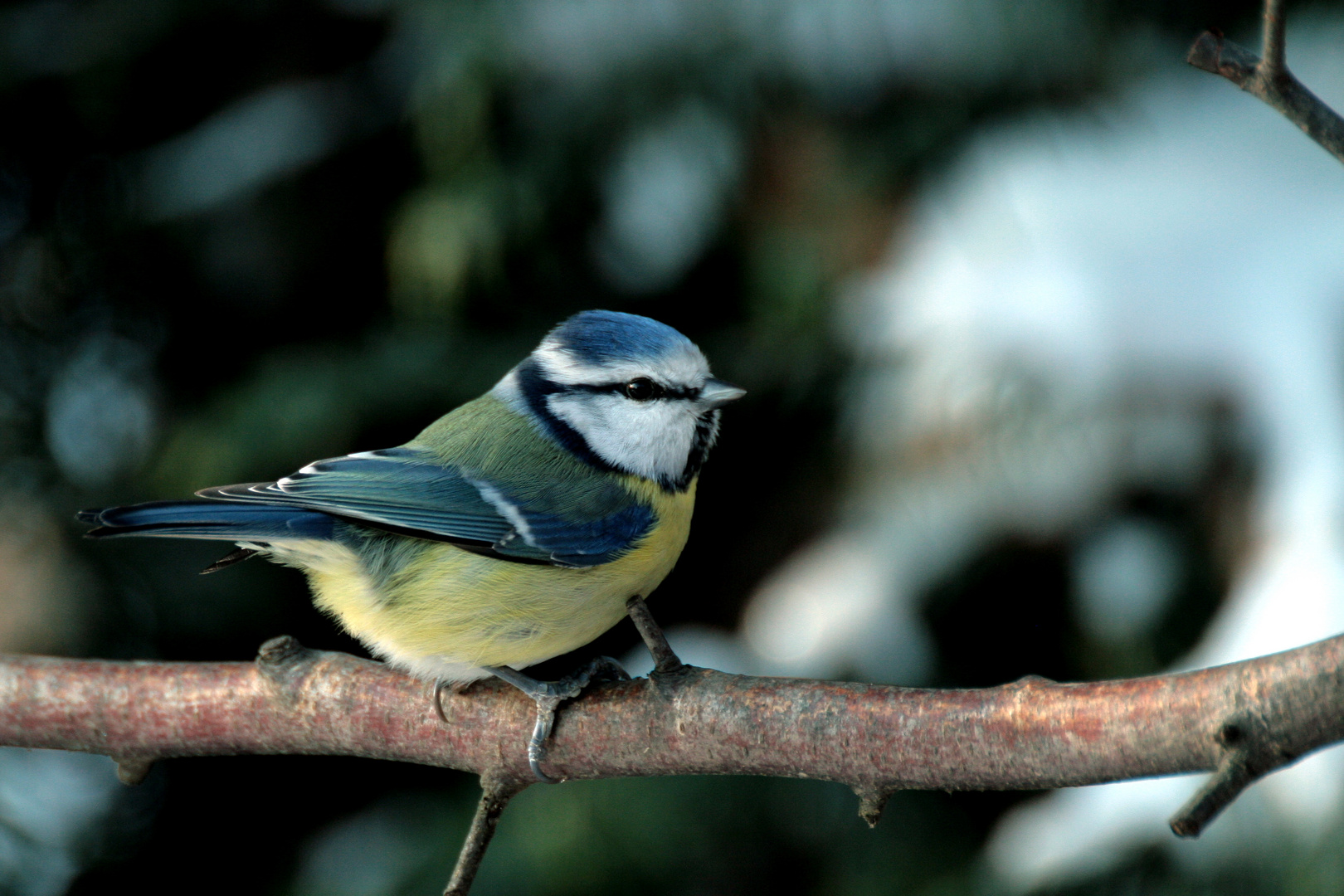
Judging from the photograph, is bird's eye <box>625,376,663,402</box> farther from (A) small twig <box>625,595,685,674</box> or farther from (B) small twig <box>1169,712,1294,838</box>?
(B) small twig <box>1169,712,1294,838</box>

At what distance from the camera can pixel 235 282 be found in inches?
65.0

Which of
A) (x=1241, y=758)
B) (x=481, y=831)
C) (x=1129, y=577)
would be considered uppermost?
(x=1241, y=758)

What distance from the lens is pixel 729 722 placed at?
2.40 feet

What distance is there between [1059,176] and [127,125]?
1.40 metres

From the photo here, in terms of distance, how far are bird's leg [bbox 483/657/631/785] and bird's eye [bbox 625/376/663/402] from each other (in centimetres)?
23

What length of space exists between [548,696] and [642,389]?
0.27 meters

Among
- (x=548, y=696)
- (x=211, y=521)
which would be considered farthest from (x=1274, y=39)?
(x=211, y=521)

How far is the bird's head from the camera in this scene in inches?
35.9

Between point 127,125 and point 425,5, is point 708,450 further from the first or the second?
point 127,125

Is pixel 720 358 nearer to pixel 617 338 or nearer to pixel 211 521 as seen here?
pixel 617 338

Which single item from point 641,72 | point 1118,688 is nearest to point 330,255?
point 641,72

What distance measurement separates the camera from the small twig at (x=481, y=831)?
75 centimetres

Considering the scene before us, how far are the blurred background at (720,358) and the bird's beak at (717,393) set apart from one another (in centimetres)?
43

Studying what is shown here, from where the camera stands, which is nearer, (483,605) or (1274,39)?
(1274,39)
